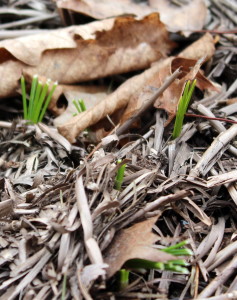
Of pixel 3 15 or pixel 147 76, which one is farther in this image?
pixel 3 15

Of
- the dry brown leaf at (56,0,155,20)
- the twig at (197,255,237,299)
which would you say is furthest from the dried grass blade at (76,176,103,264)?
the dry brown leaf at (56,0,155,20)

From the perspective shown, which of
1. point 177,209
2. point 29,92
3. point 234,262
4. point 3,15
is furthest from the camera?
point 3,15

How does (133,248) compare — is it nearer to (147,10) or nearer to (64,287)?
(64,287)

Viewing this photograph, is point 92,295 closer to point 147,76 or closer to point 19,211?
point 19,211

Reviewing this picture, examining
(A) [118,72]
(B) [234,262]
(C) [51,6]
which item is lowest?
(B) [234,262]

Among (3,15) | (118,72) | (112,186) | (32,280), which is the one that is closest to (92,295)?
(32,280)

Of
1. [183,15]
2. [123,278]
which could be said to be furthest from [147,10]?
[123,278]

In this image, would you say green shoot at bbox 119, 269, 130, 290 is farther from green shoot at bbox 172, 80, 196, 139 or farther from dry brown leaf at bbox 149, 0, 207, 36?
dry brown leaf at bbox 149, 0, 207, 36
